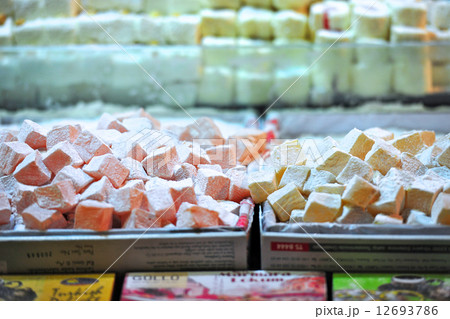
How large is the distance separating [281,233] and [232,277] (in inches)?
6.9

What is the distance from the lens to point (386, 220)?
1235mm

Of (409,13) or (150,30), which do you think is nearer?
(409,13)

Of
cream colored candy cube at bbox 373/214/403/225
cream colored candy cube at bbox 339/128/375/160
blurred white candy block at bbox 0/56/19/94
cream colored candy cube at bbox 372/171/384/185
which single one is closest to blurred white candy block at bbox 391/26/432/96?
cream colored candy cube at bbox 339/128/375/160

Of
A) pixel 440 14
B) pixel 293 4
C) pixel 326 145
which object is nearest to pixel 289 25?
pixel 293 4

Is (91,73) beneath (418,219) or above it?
above

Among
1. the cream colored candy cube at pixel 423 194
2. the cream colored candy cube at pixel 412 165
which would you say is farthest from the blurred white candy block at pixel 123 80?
the cream colored candy cube at pixel 423 194

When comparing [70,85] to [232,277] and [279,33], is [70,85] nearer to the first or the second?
[279,33]

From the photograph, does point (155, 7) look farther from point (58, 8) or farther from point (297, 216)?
point (297, 216)

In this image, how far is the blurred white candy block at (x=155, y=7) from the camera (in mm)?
2835

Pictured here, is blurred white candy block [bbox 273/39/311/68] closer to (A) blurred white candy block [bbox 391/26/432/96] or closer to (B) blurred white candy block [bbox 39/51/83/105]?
(A) blurred white candy block [bbox 391/26/432/96]

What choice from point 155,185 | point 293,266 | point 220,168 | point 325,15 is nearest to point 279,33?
point 325,15

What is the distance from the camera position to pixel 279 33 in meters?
2.78

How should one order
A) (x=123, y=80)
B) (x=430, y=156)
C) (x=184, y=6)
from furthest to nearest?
1. (x=184, y=6)
2. (x=123, y=80)
3. (x=430, y=156)

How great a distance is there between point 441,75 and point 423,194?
5.18 feet
